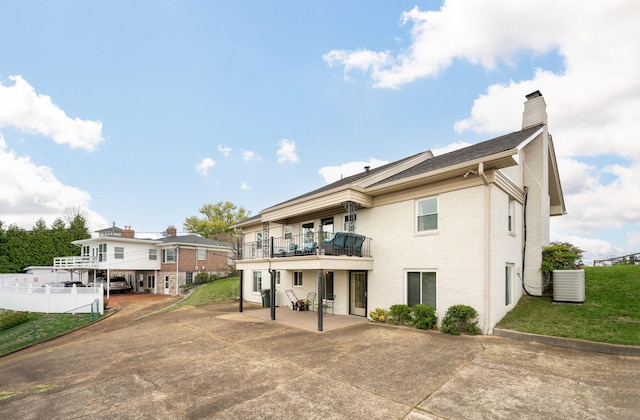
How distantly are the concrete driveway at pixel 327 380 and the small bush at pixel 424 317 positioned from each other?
50 cm

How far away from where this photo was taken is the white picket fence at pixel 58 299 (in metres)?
20.3

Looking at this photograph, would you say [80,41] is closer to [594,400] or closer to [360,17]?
[360,17]

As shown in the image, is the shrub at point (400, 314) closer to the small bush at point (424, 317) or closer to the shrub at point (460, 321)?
the small bush at point (424, 317)

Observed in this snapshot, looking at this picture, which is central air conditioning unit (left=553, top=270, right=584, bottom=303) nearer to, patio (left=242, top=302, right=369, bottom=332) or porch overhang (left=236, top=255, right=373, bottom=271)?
porch overhang (left=236, top=255, right=373, bottom=271)

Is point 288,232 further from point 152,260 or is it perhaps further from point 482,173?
point 152,260

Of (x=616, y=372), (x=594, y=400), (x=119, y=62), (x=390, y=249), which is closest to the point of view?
(x=594, y=400)

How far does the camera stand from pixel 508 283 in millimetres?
11164

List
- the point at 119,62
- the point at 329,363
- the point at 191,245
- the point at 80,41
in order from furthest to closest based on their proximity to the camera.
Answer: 1. the point at 191,245
2. the point at 119,62
3. the point at 80,41
4. the point at 329,363

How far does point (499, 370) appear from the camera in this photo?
6266 millimetres

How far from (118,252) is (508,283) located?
3233cm

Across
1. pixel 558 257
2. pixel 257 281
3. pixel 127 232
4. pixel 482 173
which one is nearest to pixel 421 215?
pixel 482 173

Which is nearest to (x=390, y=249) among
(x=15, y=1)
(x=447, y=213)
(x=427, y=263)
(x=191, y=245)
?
(x=427, y=263)

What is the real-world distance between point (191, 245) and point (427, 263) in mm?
26906

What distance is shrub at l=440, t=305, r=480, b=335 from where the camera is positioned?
9.37 metres
